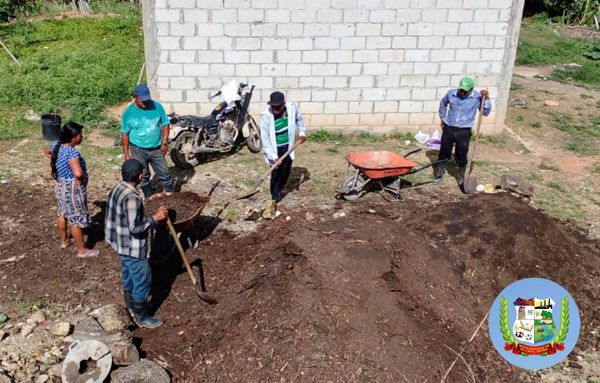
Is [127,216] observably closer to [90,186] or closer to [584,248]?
[90,186]

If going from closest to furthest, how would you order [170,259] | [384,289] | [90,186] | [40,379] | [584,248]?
[40,379], [384,289], [170,259], [584,248], [90,186]

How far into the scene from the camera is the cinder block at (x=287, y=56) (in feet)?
32.4

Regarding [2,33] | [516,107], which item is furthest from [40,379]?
[2,33]

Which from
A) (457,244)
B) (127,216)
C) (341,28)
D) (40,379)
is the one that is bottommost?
(40,379)

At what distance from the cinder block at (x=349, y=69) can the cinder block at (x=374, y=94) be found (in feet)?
1.23

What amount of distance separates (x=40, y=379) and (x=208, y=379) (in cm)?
134

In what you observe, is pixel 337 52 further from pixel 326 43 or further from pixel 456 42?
pixel 456 42

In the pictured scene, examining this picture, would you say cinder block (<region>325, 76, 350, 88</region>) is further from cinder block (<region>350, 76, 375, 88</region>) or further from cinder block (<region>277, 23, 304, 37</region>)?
cinder block (<region>277, 23, 304, 37</region>)

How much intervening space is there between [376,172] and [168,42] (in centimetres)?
436

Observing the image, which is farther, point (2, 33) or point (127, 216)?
point (2, 33)

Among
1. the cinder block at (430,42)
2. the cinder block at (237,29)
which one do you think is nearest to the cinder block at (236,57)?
the cinder block at (237,29)

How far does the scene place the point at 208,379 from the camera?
465cm

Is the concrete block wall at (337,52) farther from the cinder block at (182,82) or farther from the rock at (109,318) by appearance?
the rock at (109,318)

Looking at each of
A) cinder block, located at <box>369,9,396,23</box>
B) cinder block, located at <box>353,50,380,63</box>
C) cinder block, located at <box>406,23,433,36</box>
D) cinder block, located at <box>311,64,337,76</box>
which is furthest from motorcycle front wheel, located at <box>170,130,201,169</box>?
cinder block, located at <box>406,23,433,36</box>
